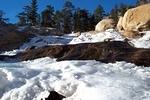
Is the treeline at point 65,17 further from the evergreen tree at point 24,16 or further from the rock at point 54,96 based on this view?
the rock at point 54,96

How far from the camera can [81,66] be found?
11.8m

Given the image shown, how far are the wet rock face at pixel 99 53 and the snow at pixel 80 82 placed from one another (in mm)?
777

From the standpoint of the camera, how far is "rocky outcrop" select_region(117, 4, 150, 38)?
100 feet

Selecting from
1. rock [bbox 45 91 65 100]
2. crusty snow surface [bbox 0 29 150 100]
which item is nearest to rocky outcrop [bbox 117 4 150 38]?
crusty snow surface [bbox 0 29 150 100]

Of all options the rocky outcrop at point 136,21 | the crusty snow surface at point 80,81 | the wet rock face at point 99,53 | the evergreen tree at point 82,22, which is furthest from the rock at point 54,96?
the evergreen tree at point 82,22

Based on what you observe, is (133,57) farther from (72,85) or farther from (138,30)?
(138,30)

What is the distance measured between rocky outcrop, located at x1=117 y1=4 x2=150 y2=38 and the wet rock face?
1360cm

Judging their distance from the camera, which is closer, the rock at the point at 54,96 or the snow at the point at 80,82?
the snow at the point at 80,82

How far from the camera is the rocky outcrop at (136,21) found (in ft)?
100

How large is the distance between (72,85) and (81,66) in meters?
1.84

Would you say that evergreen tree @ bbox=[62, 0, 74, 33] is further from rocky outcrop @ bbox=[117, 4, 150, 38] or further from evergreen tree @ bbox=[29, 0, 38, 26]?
rocky outcrop @ bbox=[117, 4, 150, 38]

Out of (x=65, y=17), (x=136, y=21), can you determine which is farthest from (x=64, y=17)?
(x=136, y=21)

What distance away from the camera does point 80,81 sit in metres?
10.0

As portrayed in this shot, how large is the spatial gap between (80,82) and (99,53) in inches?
171
